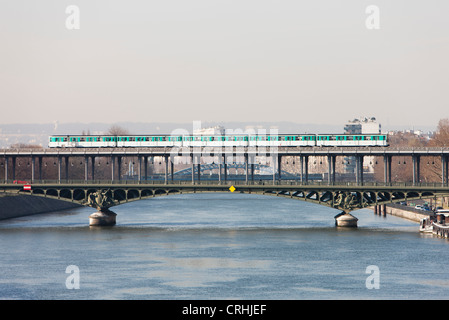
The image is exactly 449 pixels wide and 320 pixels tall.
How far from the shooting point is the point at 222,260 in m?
73.8

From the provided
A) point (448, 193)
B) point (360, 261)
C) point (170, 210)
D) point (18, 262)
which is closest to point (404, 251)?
point (360, 261)

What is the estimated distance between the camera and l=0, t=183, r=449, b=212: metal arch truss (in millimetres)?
97750

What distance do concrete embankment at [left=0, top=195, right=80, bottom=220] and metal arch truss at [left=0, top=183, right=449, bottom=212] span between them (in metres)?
13.9

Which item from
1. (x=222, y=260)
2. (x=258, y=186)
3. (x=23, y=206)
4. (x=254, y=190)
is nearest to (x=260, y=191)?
(x=254, y=190)

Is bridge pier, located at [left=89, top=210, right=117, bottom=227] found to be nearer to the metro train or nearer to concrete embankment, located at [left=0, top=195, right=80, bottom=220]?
the metro train

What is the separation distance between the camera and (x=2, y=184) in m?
108

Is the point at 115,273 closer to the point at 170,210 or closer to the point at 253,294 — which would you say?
the point at 253,294

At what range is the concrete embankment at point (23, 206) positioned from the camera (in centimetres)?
12209

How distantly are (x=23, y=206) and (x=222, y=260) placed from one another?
63926 millimetres

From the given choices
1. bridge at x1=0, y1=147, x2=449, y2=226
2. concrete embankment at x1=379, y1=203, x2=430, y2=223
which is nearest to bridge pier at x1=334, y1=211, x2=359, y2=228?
bridge at x1=0, y1=147, x2=449, y2=226
